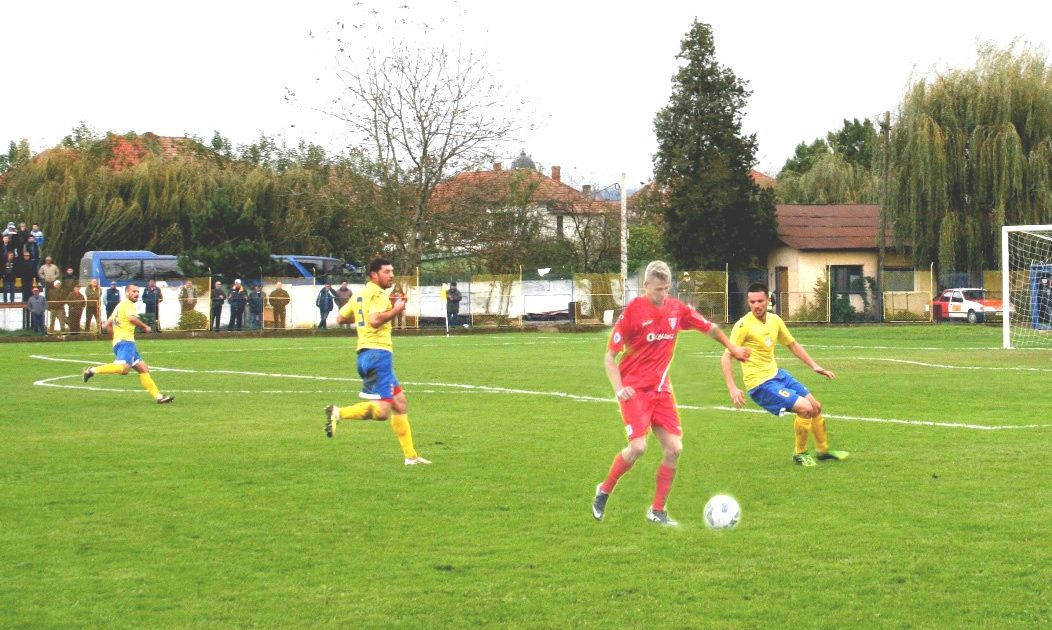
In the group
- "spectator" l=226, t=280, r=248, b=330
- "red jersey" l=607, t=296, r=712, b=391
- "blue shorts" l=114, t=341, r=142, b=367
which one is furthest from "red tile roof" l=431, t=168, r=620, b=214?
"red jersey" l=607, t=296, r=712, b=391

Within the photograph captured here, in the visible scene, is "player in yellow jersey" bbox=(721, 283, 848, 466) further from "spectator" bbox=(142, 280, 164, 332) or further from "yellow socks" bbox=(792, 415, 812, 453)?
"spectator" bbox=(142, 280, 164, 332)

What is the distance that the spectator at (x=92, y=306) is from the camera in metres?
46.6

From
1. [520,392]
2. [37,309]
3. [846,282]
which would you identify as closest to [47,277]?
[37,309]

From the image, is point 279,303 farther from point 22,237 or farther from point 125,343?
point 125,343

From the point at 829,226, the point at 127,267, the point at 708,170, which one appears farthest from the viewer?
the point at 829,226

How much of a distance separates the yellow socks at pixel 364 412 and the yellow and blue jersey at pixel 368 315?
61 centimetres

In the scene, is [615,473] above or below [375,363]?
below

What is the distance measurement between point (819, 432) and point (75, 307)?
3899cm

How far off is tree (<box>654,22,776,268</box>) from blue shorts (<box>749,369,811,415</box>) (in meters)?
46.5

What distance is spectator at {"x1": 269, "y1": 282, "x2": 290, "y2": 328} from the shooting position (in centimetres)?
4912

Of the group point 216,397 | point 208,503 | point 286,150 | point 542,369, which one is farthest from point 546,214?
point 208,503

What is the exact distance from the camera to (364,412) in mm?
13328

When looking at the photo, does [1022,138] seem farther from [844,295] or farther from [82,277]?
[82,277]

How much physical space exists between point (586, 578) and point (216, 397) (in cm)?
1463
